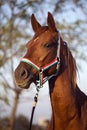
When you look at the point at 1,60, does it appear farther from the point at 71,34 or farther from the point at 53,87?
the point at 53,87

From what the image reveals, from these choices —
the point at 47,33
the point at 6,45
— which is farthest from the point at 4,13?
the point at 47,33

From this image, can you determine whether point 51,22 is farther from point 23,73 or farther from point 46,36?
point 23,73

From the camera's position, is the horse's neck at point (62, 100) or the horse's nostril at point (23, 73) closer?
the horse's nostril at point (23, 73)

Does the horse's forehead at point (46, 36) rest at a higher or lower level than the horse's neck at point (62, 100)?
higher

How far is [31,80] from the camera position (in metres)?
4.04

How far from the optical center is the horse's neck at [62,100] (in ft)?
13.3

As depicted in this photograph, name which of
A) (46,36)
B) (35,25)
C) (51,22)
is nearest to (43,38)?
(46,36)

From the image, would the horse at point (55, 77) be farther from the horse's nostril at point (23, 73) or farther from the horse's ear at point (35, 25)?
the horse's ear at point (35, 25)

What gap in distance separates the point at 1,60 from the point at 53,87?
1264 cm

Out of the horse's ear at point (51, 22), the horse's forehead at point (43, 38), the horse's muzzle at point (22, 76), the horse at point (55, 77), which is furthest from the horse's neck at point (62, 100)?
the horse's ear at point (51, 22)


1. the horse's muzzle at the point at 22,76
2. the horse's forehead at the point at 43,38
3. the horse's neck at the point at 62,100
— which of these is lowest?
the horse's neck at the point at 62,100

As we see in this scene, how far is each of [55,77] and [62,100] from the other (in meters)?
0.27

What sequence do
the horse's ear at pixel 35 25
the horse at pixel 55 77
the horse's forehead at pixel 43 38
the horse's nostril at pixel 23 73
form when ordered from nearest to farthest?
1. the horse's nostril at pixel 23 73
2. the horse at pixel 55 77
3. the horse's forehead at pixel 43 38
4. the horse's ear at pixel 35 25

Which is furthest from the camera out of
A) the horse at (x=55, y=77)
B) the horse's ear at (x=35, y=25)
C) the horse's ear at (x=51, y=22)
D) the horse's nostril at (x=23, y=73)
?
the horse's ear at (x=35, y=25)
